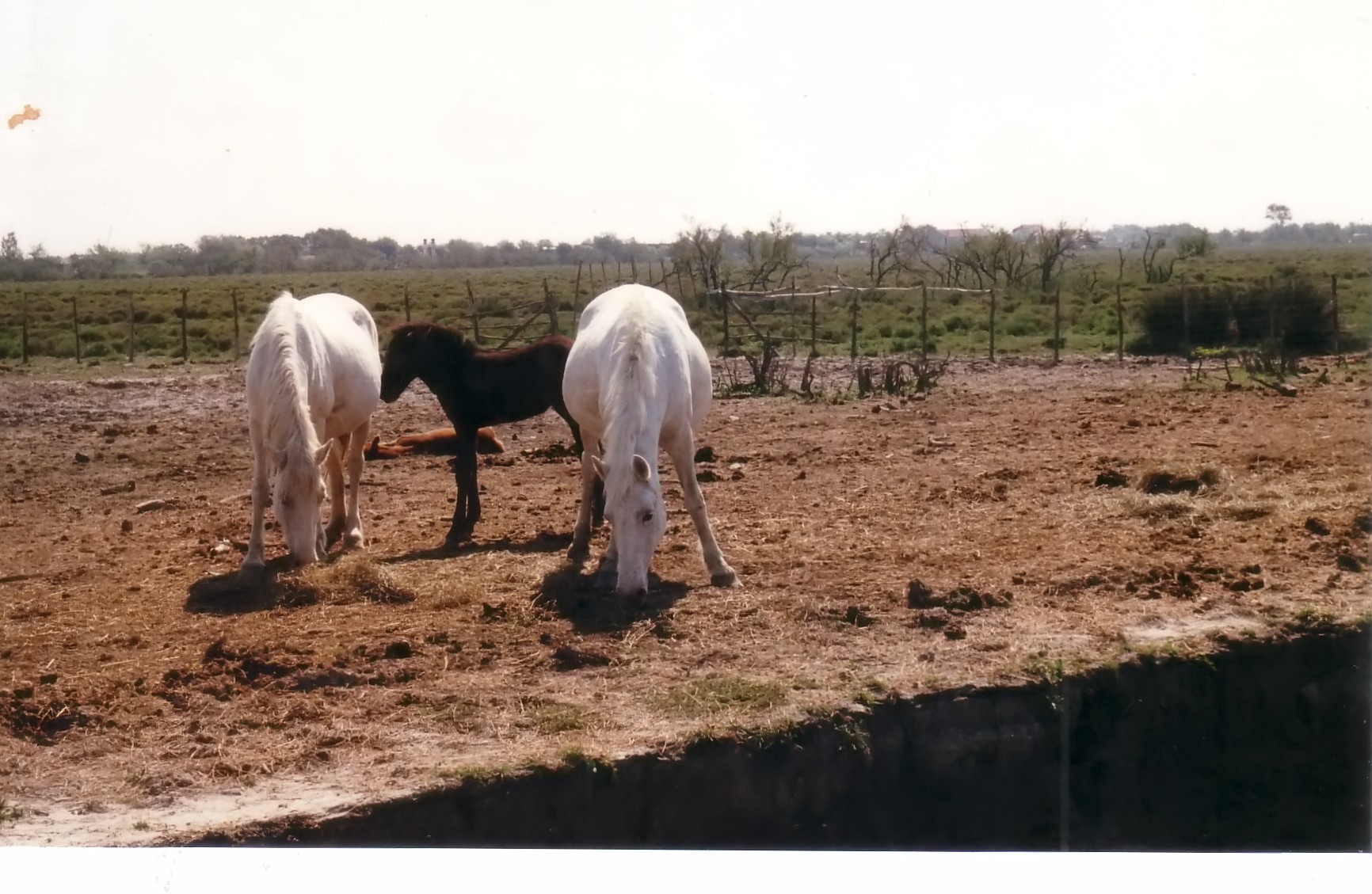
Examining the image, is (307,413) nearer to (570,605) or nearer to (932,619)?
(570,605)

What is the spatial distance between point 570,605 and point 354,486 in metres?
2.74

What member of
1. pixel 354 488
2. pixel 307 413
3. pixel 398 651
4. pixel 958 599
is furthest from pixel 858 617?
pixel 354 488

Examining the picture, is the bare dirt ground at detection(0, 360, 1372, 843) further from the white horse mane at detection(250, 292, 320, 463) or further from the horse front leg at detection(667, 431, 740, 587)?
the white horse mane at detection(250, 292, 320, 463)

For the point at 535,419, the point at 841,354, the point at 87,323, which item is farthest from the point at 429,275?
the point at 535,419

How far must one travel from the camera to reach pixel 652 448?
6664 millimetres

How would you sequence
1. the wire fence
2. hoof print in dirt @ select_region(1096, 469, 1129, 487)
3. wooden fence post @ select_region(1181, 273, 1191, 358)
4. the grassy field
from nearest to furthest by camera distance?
hoof print in dirt @ select_region(1096, 469, 1129, 487)
wooden fence post @ select_region(1181, 273, 1191, 358)
the wire fence
the grassy field

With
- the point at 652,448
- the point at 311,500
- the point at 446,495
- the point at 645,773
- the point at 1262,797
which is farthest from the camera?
the point at 446,495

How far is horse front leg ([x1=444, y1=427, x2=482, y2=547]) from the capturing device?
867cm

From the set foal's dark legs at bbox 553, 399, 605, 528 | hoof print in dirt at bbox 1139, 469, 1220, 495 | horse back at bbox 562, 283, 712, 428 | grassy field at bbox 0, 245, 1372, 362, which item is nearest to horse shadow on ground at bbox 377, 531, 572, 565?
foal's dark legs at bbox 553, 399, 605, 528

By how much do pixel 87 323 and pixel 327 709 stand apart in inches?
1098

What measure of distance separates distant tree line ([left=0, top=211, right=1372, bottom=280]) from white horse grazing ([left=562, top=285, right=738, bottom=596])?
4.36 m

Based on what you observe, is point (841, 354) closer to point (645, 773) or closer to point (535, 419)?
point (535, 419)

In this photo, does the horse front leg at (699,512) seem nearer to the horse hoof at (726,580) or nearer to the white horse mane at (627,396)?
the horse hoof at (726,580)

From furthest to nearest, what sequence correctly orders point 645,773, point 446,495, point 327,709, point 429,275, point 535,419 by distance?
1. point 429,275
2. point 535,419
3. point 446,495
4. point 327,709
5. point 645,773
